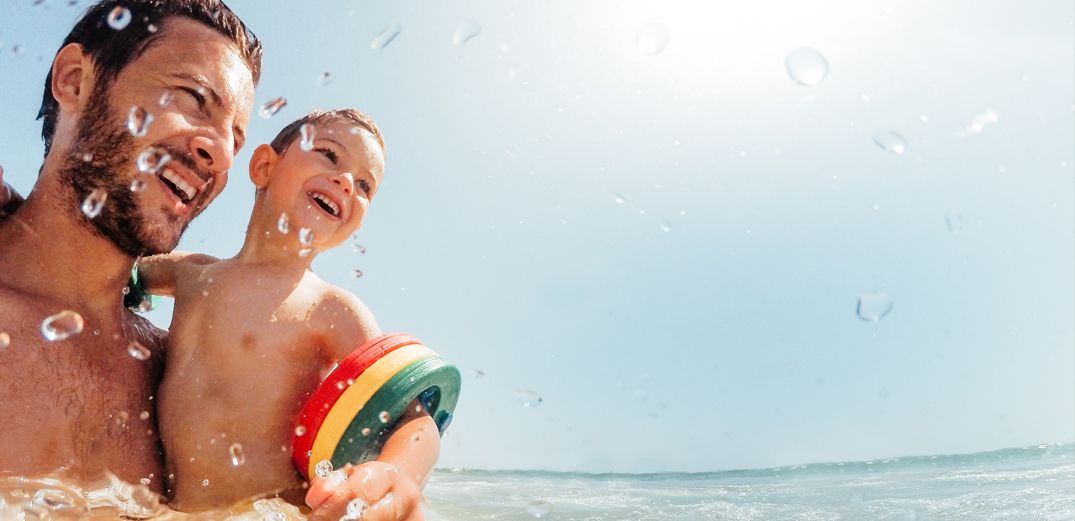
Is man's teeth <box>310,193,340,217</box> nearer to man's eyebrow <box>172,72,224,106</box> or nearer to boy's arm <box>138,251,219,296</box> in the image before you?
man's eyebrow <box>172,72,224,106</box>

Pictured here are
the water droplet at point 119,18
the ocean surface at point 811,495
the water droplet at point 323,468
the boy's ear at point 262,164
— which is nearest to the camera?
the water droplet at point 323,468

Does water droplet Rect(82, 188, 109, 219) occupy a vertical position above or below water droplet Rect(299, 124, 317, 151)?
below

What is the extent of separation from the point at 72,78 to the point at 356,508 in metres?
1.96

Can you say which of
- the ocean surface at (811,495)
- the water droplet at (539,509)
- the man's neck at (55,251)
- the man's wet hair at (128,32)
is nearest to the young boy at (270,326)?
the man's neck at (55,251)

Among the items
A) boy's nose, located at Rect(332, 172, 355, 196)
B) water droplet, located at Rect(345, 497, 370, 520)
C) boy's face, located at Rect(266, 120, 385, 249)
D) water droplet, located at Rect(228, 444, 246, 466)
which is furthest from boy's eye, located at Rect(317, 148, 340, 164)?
water droplet, located at Rect(345, 497, 370, 520)

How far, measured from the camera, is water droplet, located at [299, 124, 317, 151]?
9.36 feet

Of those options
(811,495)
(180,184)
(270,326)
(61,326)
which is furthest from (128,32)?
(811,495)

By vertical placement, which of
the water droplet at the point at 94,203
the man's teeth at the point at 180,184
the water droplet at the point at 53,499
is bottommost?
the water droplet at the point at 53,499

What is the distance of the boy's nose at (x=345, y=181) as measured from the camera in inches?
108

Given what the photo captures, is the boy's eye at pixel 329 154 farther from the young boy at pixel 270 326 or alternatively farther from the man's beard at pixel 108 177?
the man's beard at pixel 108 177

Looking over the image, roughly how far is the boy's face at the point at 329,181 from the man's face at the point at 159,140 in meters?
0.28

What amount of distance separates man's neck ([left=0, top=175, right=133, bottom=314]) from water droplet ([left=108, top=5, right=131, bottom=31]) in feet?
1.97

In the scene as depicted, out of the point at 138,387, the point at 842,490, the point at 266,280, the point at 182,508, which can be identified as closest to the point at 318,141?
the point at 266,280

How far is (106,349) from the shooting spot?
2.44m
